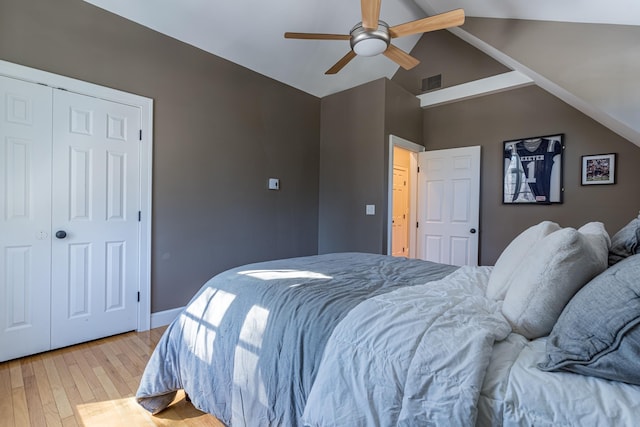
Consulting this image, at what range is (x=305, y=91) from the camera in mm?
4109

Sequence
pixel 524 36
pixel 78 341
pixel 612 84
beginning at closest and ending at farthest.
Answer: pixel 612 84 < pixel 78 341 < pixel 524 36

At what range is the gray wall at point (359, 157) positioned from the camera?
3725mm

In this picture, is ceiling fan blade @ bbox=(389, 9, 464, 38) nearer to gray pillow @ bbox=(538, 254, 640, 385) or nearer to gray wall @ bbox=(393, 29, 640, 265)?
gray pillow @ bbox=(538, 254, 640, 385)

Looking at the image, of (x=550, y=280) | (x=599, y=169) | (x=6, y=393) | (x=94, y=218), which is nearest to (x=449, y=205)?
(x=599, y=169)

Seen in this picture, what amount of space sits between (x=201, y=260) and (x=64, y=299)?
111 cm

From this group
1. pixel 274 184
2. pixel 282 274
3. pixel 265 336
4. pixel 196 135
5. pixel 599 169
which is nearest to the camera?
pixel 265 336

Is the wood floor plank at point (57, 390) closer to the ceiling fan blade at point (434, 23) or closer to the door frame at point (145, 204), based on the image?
the door frame at point (145, 204)

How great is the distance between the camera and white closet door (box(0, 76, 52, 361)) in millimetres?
2146

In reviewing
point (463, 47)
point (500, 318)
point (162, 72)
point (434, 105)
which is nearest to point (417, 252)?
point (434, 105)

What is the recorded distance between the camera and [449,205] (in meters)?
4.08

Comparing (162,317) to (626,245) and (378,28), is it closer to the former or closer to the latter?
(378,28)

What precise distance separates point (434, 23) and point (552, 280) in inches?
81.1

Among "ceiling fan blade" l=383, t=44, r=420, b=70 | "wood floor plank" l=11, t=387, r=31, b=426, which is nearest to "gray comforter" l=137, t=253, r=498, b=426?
"wood floor plank" l=11, t=387, r=31, b=426

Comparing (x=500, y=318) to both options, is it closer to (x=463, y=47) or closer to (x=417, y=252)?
(x=417, y=252)
